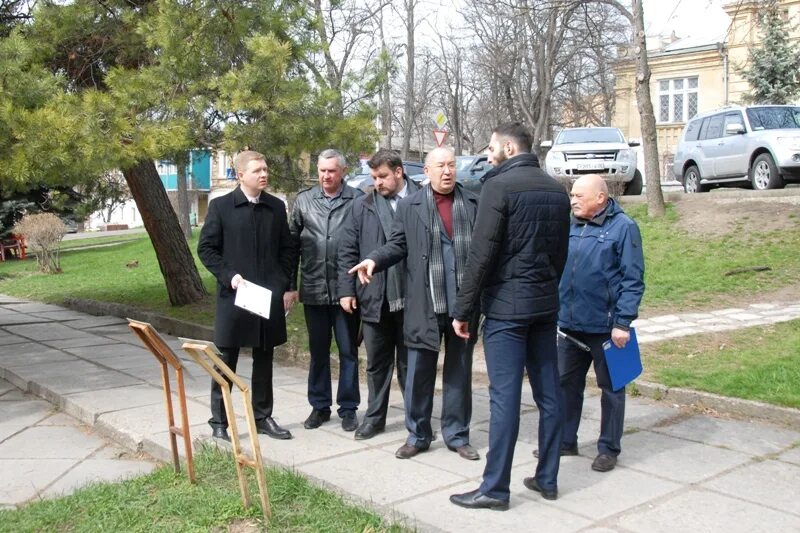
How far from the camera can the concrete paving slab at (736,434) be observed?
5.58 metres

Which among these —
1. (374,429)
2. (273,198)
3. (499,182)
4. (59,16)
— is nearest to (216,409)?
(374,429)

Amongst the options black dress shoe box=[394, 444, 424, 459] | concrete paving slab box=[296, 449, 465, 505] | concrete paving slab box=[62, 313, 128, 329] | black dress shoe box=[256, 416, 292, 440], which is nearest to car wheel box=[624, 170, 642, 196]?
concrete paving slab box=[62, 313, 128, 329]

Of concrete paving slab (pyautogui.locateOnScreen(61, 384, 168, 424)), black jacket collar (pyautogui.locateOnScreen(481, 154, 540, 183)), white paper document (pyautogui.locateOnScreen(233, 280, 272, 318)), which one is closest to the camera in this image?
black jacket collar (pyautogui.locateOnScreen(481, 154, 540, 183))

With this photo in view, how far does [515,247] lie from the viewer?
446 cm

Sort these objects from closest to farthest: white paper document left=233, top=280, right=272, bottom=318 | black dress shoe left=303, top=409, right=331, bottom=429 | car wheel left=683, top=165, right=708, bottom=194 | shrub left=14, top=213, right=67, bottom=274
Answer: white paper document left=233, top=280, right=272, bottom=318 → black dress shoe left=303, top=409, right=331, bottom=429 → car wheel left=683, top=165, right=708, bottom=194 → shrub left=14, top=213, right=67, bottom=274

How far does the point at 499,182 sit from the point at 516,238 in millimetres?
299

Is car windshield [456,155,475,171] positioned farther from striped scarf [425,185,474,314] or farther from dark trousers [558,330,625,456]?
dark trousers [558,330,625,456]

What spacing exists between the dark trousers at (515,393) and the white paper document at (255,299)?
157 cm

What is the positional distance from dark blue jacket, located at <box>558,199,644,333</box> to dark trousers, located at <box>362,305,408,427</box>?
49.3 inches

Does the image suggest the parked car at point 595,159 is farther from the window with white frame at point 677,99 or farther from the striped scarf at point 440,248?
the window with white frame at point 677,99

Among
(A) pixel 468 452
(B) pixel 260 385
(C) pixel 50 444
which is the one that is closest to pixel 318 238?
(B) pixel 260 385

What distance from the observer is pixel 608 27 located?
90.7 feet

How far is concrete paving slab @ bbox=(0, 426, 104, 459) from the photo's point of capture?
19.5 ft

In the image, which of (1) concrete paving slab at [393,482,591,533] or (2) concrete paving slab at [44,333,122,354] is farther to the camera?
(2) concrete paving slab at [44,333,122,354]
